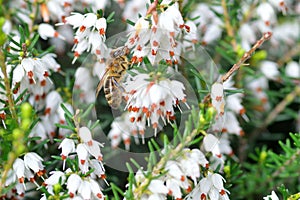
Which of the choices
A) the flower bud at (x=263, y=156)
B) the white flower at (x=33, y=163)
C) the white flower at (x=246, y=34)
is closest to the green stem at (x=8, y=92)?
the white flower at (x=33, y=163)

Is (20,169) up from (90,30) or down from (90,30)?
down

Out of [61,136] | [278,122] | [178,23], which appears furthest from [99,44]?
[278,122]

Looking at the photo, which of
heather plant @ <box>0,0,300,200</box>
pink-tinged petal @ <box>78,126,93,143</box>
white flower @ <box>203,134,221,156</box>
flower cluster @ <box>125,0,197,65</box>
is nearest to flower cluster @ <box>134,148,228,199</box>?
heather plant @ <box>0,0,300,200</box>

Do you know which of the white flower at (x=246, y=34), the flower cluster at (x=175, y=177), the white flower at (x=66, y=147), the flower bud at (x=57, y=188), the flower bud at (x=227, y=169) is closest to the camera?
the flower cluster at (x=175, y=177)

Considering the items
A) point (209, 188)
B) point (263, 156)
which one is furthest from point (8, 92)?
point (263, 156)

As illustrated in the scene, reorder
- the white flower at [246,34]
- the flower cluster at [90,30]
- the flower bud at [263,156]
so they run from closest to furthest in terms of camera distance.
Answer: the flower cluster at [90,30], the flower bud at [263,156], the white flower at [246,34]

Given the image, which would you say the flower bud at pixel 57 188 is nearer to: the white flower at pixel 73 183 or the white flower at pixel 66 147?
the white flower at pixel 73 183

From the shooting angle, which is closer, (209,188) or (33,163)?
(209,188)

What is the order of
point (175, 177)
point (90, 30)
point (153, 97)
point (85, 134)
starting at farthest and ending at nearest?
1. point (90, 30)
2. point (85, 134)
3. point (153, 97)
4. point (175, 177)

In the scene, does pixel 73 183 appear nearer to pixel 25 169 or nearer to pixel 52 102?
pixel 25 169
